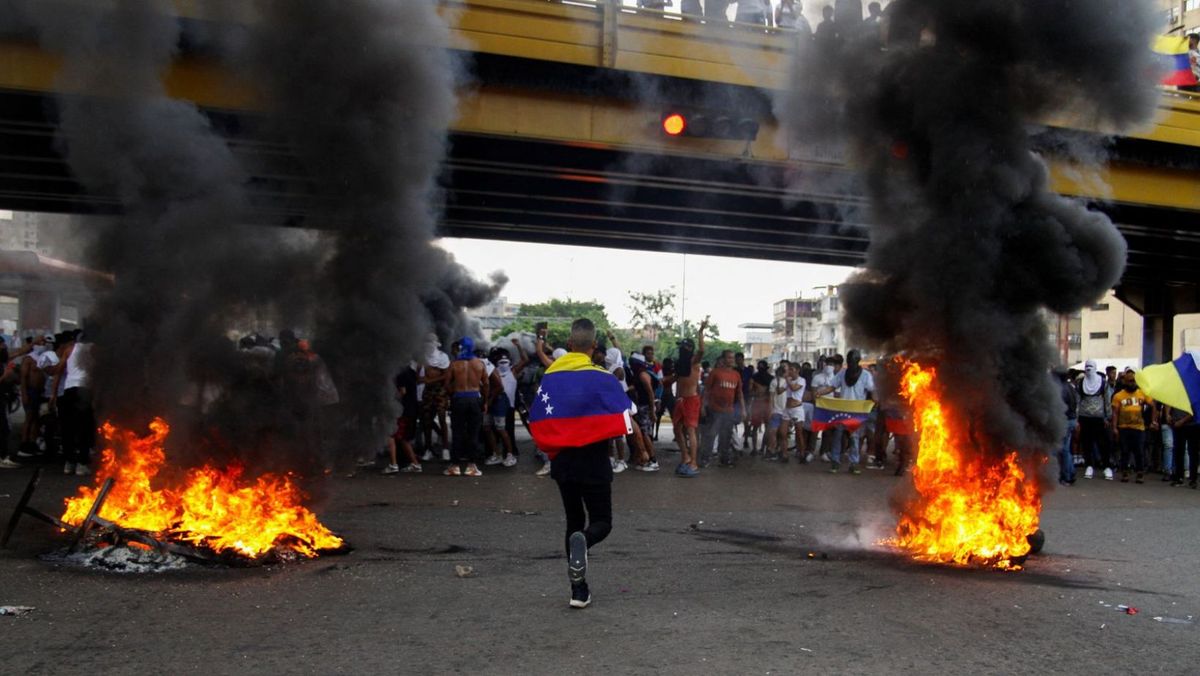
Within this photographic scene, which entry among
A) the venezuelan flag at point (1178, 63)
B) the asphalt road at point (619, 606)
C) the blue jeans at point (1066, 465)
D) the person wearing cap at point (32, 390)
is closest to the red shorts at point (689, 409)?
the asphalt road at point (619, 606)

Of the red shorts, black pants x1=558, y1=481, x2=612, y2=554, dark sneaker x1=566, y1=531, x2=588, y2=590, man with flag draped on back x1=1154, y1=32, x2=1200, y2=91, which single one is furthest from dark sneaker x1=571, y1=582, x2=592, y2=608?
man with flag draped on back x1=1154, y1=32, x2=1200, y2=91

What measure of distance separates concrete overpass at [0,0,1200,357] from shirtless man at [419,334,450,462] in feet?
10.2

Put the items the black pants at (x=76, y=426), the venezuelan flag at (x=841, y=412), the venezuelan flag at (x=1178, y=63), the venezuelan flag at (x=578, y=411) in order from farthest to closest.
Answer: the venezuelan flag at (x=1178, y=63)
the venezuelan flag at (x=841, y=412)
the black pants at (x=76, y=426)
the venezuelan flag at (x=578, y=411)

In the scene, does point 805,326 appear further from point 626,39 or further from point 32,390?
point 32,390

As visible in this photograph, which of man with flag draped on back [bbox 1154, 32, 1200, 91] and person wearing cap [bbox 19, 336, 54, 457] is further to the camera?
man with flag draped on back [bbox 1154, 32, 1200, 91]

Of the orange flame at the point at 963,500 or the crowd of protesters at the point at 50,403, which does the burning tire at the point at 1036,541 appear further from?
the crowd of protesters at the point at 50,403

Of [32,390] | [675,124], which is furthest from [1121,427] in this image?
[32,390]

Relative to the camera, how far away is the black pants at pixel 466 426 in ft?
37.8

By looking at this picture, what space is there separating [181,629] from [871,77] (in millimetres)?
6175

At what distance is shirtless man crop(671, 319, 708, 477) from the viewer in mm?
12484

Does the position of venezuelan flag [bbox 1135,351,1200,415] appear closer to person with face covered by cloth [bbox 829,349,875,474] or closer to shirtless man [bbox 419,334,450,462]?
person with face covered by cloth [bbox 829,349,875,474]

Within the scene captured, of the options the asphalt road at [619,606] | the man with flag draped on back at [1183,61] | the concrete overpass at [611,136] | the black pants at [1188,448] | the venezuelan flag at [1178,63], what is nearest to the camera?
the asphalt road at [619,606]

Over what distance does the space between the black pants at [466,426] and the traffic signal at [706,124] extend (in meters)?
4.34

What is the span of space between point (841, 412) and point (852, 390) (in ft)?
1.43
